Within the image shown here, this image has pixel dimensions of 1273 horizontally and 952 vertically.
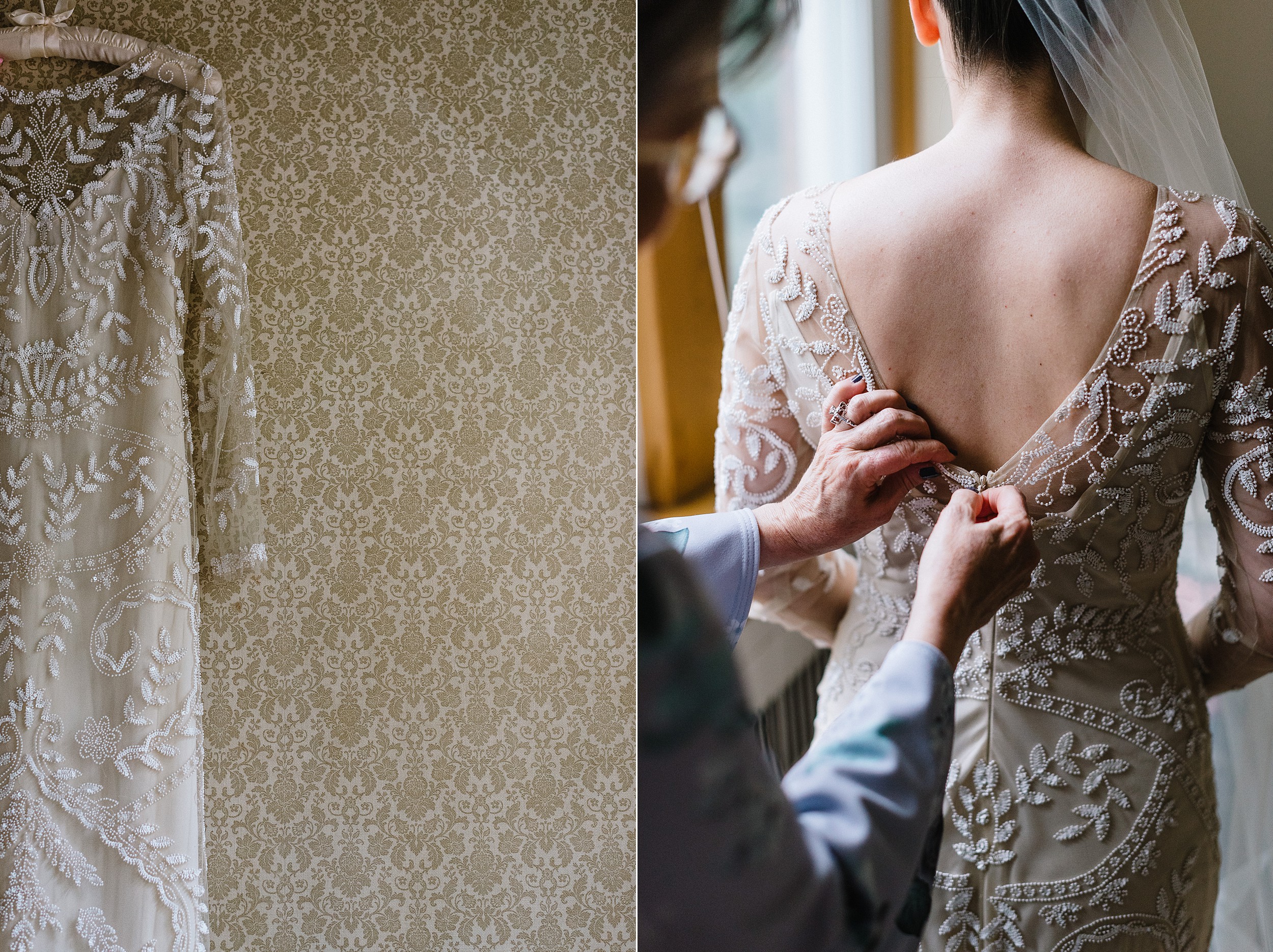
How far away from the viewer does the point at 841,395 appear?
0.75 meters

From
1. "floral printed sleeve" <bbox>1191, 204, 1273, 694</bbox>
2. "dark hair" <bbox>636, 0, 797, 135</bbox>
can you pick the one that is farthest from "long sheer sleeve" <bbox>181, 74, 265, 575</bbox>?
"floral printed sleeve" <bbox>1191, 204, 1273, 694</bbox>

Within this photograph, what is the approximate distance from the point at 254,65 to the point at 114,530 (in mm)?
751

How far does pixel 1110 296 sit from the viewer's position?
68cm

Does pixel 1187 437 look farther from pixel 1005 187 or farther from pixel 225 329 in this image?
pixel 225 329

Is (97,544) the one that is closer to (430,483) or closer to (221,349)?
(221,349)

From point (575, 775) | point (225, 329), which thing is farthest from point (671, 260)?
point (575, 775)

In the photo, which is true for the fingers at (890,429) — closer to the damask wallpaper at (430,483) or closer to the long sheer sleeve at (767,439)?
the long sheer sleeve at (767,439)

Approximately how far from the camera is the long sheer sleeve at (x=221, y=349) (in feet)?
4.25

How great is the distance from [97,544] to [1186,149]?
4.48 ft

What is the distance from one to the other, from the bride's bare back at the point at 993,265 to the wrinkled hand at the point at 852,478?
19mm

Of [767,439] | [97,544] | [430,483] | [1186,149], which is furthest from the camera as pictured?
[430,483]

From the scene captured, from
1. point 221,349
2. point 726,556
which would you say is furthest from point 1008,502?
point 221,349

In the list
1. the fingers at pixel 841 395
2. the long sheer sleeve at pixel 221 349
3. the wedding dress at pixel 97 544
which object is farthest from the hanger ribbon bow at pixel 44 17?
the fingers at pixel 841 395

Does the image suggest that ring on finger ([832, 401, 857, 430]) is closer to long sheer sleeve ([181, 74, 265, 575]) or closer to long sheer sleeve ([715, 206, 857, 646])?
long sheer sleeve ([715, 206, 857, 646])
